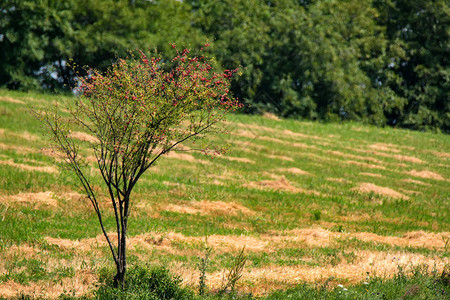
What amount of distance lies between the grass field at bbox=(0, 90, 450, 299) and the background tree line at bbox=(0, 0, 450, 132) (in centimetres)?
1556

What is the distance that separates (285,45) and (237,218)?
38.4 metres

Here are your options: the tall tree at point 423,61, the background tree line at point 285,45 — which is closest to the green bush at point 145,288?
the background tree line at point 285,45

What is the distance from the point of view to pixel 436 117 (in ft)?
188

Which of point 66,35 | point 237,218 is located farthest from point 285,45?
point 237,218

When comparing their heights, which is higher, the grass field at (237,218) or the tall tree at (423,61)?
the tall tree at (423,61)

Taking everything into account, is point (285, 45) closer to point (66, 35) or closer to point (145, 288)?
point (66, 35)

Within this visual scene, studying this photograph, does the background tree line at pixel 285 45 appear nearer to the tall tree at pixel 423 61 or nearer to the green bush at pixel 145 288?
the tall tree at pixel 423 61

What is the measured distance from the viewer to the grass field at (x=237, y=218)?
9797 millimetres

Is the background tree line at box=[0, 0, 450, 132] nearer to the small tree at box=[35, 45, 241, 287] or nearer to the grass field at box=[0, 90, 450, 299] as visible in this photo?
the grass field at box=[0, 90, 450, 299]

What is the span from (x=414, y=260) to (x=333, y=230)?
3804 mm

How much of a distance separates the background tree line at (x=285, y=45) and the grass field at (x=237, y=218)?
15561 millimetres

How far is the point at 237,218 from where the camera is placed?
15242mm

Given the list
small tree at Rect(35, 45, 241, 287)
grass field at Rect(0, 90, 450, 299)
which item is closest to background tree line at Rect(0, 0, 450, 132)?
grass field at Rect(0, 90, 450, 299)

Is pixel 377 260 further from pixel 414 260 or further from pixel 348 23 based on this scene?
pixel 348 23
